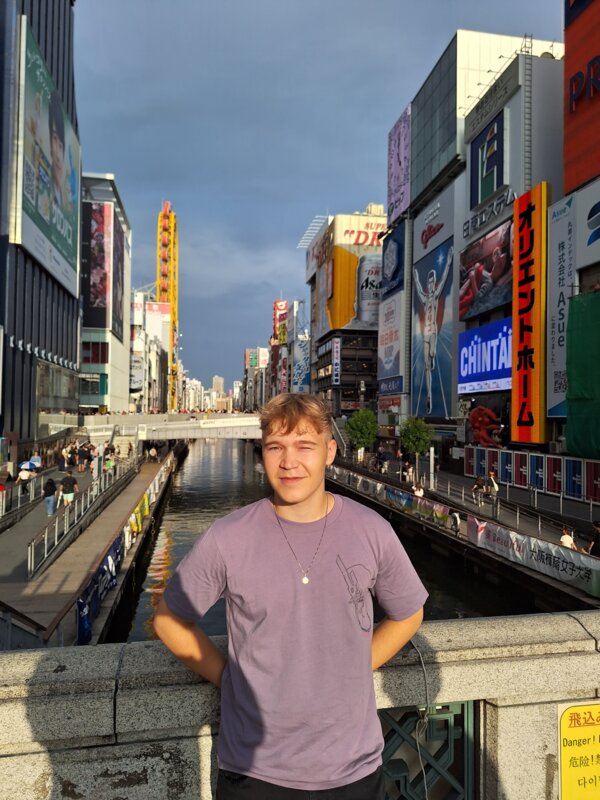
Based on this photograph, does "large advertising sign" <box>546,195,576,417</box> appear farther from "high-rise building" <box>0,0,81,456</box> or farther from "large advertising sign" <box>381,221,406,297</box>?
"large advertising sign" <box>381,221,406,297</box>

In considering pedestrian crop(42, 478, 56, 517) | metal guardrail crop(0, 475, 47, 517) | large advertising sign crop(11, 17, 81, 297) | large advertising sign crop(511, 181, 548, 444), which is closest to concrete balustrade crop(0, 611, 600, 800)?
metal guardrail crop(0, 475, 47, 517)

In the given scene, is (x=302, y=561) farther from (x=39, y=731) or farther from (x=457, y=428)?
(x=457, y=428)

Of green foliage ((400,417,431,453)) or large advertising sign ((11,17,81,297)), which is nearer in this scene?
large advertising sign ((11,17,81,297))

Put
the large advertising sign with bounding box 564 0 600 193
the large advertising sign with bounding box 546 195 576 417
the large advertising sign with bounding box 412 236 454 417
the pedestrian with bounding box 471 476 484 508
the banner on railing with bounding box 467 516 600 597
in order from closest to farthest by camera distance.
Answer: the banner on railing with bounding box 467 516 600 597, the pedestrian with bounding box 471 476 484 508, the large advertising sign with bounding box 564 0 600 193, the large advertising sign with bounding box 546 195 576 417, the large advertising sign with bounding box 412 236 454 417

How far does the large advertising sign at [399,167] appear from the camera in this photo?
7075 centimetres

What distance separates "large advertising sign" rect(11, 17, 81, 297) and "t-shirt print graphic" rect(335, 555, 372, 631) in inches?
1649

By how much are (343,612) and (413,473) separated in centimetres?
3698

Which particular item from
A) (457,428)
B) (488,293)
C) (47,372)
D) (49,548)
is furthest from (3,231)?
(457,428)

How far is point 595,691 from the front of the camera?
123 inches

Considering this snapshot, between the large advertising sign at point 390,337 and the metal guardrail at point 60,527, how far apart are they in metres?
50.1

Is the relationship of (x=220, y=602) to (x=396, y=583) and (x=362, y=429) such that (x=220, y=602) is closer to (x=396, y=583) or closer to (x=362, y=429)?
(x=396, y=583)

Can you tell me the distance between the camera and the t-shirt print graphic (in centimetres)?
216

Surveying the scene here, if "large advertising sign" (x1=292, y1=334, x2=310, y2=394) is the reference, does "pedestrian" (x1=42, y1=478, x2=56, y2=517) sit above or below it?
below

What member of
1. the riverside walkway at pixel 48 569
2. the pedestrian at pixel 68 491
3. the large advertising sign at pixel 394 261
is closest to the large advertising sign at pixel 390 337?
the large advertising sign at pixel 394 261
